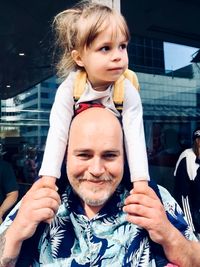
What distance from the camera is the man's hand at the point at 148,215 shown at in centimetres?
88

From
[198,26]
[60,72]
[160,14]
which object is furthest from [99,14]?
[198,26]

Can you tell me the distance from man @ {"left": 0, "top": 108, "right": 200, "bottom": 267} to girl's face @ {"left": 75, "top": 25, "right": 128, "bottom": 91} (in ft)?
0.34

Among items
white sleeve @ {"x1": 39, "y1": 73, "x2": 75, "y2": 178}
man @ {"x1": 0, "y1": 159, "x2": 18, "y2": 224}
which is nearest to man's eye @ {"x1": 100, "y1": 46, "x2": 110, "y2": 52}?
white sleeve @ {"x1": 39, "y1": 73, "x2": 75, "y2": 178}

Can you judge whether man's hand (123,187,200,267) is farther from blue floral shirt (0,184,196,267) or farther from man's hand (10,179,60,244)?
man's hand (10,179,60,244)

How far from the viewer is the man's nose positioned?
3.00 feet

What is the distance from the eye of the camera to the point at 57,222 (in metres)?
0.99

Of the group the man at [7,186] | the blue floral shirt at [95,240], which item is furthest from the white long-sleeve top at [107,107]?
the man at [7,186]

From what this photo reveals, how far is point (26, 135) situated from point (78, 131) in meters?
3.45

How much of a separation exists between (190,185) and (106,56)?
2.00m

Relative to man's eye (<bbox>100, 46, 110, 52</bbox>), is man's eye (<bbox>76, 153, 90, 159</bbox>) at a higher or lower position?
lower

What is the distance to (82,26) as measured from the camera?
889mm

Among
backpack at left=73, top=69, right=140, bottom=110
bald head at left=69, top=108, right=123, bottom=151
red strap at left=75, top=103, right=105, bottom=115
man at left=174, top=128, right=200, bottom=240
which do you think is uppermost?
backpack at left=73, top=69, right=140, bottom=110

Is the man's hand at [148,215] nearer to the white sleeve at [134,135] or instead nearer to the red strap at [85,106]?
the white sleeve at [134,135]

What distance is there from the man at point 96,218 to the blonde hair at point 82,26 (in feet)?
0.55
